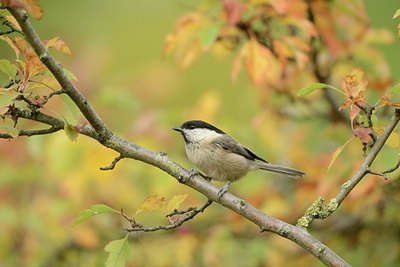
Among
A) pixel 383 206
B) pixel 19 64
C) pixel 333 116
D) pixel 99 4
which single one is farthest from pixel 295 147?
pixel 99 4

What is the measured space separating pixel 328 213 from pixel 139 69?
4.17 metres

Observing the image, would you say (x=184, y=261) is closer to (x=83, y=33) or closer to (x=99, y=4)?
(x=83, y=33)

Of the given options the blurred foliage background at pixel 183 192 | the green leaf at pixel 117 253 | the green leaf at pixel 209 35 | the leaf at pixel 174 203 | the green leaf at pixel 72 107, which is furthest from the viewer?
the blurred foliage background at pixel 183 192

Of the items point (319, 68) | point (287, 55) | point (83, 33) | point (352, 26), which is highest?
point (83, 33)

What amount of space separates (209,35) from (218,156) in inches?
24.9

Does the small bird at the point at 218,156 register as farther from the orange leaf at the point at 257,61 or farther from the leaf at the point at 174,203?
the leaf at the point at 174,203

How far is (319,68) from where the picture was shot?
→ 3.45 m

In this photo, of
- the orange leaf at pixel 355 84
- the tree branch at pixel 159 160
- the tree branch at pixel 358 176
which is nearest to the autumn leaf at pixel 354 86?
the orange leaf at pixel 355 84

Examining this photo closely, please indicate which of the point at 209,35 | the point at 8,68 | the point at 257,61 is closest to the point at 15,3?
the point at 8,68

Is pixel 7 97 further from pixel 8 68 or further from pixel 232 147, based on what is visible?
pixel 232 147

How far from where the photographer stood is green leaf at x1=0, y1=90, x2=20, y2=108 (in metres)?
1.80

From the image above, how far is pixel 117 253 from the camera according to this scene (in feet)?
6.72

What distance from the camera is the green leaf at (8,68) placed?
6.26ft

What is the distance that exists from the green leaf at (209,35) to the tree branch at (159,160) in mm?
784
